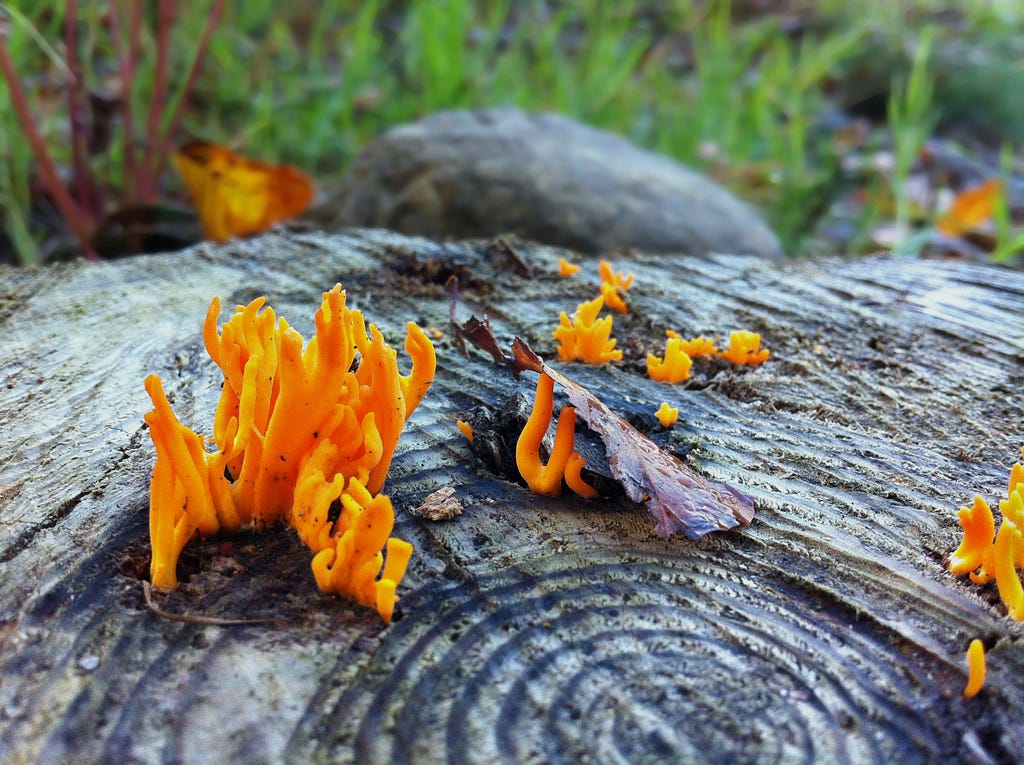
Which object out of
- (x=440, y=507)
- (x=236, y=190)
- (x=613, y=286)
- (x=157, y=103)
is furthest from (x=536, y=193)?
(x=440, y=507)

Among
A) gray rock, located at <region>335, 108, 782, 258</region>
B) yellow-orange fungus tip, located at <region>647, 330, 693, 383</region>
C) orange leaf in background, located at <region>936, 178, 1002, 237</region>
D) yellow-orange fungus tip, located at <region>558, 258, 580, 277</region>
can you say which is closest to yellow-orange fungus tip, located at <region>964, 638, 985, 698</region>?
yellow-orange fungus tip, located at <region>647, 330, 693, 383</region>

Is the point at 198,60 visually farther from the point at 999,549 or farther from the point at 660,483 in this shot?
the point at 999,549

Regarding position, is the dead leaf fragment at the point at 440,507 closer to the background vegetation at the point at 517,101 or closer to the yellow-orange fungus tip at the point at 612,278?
the yellow-orange fungus tip at the point at 612,278

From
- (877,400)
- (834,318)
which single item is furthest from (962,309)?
(877,400)

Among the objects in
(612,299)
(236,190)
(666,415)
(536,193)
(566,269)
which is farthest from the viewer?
(536,193)

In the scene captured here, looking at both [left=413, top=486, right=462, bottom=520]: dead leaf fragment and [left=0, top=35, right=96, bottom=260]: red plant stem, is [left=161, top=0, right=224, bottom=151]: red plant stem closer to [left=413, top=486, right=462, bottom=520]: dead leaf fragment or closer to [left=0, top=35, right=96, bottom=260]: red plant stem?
[left=0, top=35, right=96, bottom=260]: red plant stem

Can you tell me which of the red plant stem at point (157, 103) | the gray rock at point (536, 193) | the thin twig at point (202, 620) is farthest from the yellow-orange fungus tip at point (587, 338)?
the red plant stem at point (157, 103)

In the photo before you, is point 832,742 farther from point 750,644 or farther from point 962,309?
point 962,309
